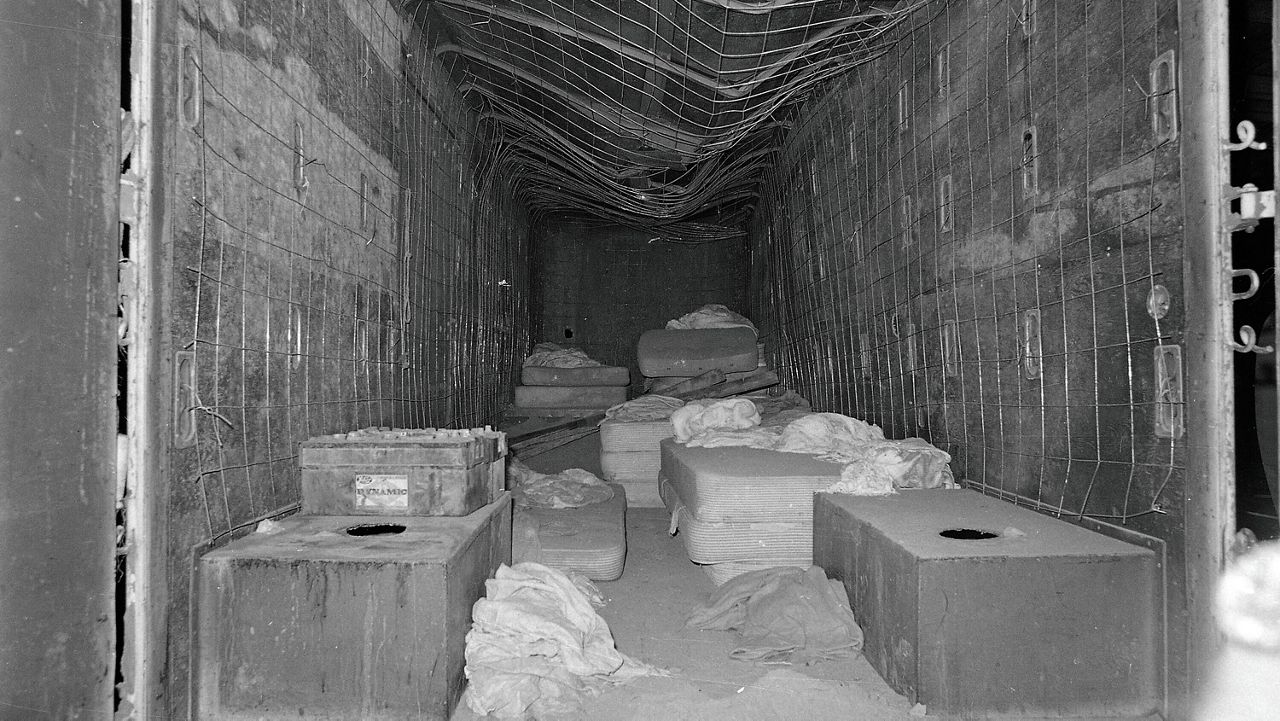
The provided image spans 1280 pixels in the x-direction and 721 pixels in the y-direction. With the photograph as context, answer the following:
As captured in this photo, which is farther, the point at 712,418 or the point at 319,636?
the point at 712,418

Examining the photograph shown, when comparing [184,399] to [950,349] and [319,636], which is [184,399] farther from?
[950,349]

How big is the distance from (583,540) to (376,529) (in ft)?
4.04

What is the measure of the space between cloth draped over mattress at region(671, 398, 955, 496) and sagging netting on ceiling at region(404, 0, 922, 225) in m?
1.78

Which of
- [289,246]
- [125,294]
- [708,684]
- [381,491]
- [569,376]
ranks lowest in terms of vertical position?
[708,684]

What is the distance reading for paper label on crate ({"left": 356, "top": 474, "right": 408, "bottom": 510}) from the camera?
7.36 ft

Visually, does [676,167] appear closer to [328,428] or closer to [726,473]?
[726,473]

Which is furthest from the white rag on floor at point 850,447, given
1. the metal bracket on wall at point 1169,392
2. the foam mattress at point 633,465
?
the metal bracket on wall at point 1169,392

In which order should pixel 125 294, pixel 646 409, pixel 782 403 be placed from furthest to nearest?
pixel 782 403
pixel 646 409
pixel 125 294

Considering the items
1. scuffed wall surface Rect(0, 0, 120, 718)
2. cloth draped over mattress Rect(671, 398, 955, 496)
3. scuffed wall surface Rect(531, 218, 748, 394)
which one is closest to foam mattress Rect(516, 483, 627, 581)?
cloth draped over mattress Rect(671, 398, 955, 496)

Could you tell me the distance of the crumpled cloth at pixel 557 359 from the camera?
677cm

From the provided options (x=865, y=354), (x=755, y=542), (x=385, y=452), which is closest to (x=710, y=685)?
(x=755, y=542)

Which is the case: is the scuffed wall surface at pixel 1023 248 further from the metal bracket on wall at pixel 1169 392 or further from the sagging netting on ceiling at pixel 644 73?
the sagging netting on ceiling at pixel 644 73

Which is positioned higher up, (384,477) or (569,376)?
(569,376)

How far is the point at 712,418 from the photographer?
4281 mm
